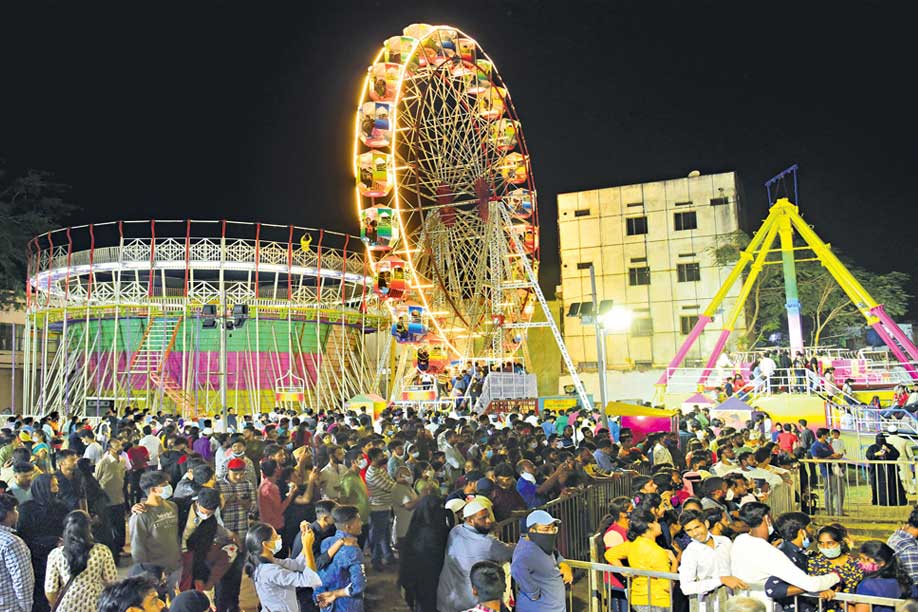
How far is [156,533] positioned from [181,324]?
107ft

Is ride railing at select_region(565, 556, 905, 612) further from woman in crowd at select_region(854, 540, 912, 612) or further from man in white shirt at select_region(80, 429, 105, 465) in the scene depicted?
man in white shirt at select_region(80, 429, 105, 465)

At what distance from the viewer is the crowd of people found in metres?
5.63

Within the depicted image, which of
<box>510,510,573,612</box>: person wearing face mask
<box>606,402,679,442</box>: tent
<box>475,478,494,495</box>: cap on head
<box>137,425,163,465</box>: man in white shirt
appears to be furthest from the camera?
<box>606,402,679,442</box>: tent

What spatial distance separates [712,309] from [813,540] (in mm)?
28268

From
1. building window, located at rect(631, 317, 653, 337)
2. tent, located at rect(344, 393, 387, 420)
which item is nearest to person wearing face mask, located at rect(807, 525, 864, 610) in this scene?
tent, located at rect(344, 393, 387, 420)

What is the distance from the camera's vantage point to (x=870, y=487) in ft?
48.4

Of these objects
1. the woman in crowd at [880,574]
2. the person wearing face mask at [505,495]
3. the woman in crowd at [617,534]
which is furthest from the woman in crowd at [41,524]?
the woman in crowd at [880,574]

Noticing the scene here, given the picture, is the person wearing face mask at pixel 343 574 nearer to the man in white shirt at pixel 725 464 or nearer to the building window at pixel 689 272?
the man in white shirt at pixel 725 464

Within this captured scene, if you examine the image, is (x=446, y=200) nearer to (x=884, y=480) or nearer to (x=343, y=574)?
(x=884, y=480)

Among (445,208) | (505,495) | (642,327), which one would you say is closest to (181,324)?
(445,208)

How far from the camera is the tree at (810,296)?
41.2 m

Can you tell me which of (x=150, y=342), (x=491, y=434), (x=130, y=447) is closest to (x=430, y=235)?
(x=150, y=342)

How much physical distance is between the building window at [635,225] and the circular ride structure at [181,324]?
15101 millimetres

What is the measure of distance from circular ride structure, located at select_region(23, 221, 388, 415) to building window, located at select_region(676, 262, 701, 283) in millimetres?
17357
